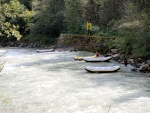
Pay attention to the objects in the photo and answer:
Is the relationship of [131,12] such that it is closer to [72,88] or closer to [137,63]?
[137,63]

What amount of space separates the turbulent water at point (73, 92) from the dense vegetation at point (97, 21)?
258 centimetres

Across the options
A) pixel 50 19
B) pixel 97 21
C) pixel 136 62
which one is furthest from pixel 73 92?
pixel 50 19

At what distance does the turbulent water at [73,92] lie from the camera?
24.5ft

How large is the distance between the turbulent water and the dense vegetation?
2575mm

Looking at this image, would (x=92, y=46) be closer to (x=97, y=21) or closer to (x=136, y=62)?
(x=97, y=21)

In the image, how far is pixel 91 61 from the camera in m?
17.3

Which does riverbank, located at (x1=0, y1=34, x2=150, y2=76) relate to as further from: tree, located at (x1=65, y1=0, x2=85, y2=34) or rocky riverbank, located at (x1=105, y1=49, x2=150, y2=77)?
tree, located at (x1=65, y1=0, x2=85, y2=34)

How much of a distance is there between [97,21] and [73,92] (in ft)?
62.8

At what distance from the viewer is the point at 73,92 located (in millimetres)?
9383

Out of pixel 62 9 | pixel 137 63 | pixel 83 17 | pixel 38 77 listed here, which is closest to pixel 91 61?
pixel 137 63

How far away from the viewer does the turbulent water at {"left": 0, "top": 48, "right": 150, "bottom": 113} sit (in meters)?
7.48

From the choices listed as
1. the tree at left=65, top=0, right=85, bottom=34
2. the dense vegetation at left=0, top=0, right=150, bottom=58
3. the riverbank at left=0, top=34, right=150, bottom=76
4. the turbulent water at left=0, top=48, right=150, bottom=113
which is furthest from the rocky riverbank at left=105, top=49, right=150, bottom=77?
the tree at left=65, top=0, right=85, bottom=34

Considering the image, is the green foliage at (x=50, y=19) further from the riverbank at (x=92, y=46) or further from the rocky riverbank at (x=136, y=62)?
the rocky riverbank at (x=136, y=62)

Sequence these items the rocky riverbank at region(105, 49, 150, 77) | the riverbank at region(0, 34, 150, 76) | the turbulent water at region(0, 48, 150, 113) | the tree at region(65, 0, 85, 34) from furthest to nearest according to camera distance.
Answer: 1. the tree at region(65, 0, 85, 34)
2. the riverbank at region(0, 34, 150, 76)
3. the rocky riverbank at region(105, 49, 150, 77)
4. the turbulent water at region(0, 48, 150, 113)
